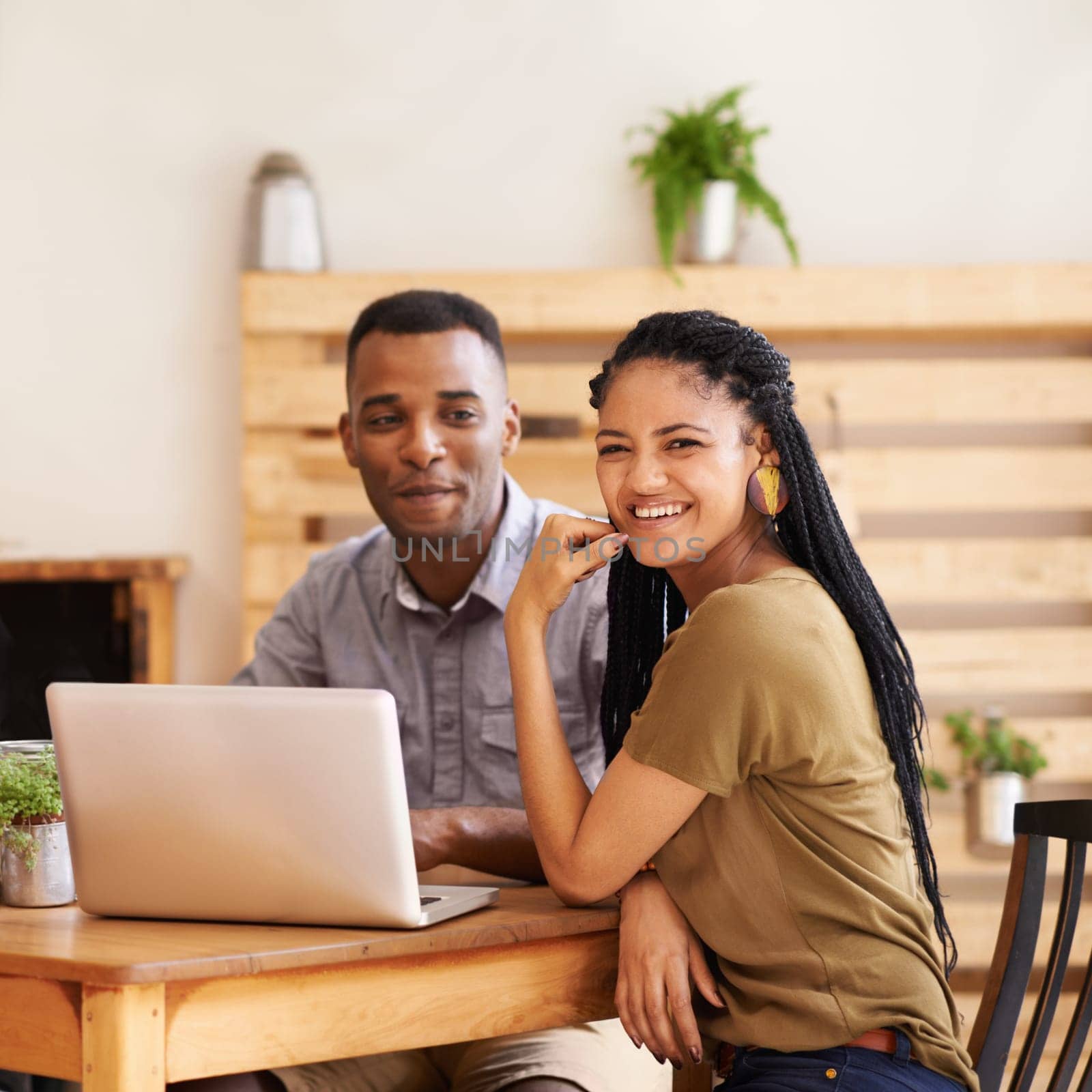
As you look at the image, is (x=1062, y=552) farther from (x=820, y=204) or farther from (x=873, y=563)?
(x=820, y=204)

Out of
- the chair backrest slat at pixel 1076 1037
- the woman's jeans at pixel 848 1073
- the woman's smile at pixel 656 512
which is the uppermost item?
the woman's smile at pixel 656 512

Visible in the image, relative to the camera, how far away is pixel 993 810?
326cm

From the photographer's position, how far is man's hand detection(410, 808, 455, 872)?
5.15 feet

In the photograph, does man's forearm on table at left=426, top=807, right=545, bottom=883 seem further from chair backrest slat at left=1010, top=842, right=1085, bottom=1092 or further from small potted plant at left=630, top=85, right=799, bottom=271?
small potted plant at left=630, top=85, right=799, bottom=271

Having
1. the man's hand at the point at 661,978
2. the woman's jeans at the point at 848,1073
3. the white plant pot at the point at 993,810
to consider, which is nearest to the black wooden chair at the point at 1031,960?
the woman's jeans at the point at 848,1073

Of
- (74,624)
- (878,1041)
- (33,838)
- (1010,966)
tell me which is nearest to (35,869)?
(33,838)

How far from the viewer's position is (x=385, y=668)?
6.96 ft

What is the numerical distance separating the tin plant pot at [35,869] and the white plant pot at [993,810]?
Result: 2.41 meters

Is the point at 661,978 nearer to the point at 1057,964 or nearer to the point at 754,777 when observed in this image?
the point at 754,777

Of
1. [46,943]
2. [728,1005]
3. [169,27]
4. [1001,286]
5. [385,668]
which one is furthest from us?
[169,27]

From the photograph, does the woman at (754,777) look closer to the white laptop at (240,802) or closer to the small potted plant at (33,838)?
the white laptop at (240,802)

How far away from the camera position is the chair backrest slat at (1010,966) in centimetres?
151

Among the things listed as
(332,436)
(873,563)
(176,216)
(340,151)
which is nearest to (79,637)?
(332,436)

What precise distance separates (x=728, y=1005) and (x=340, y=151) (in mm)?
2814
